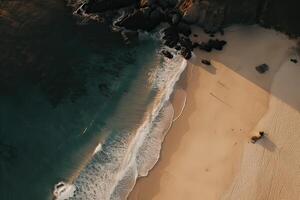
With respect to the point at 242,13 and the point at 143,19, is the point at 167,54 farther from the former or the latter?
the point at 242,13

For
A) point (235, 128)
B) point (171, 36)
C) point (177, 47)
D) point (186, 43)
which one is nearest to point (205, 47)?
point (186, 43)

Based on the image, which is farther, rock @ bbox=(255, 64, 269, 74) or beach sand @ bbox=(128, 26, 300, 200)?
rock @ bbox=(255, 64, 269, 74)

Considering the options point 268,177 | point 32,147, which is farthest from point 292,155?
point 32,147

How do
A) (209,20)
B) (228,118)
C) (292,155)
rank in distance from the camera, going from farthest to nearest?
(209,20)
(228,118)
(292,155)

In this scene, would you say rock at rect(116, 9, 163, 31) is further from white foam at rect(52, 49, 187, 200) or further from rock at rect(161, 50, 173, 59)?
white foam at rect(52, 49, 187, 200)

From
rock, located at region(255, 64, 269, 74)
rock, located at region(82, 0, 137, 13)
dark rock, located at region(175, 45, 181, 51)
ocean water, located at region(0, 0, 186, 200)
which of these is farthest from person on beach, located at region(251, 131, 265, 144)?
rock, located at region(82, 0, 137, 13)

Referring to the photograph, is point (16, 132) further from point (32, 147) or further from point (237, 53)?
point (237, 53)
